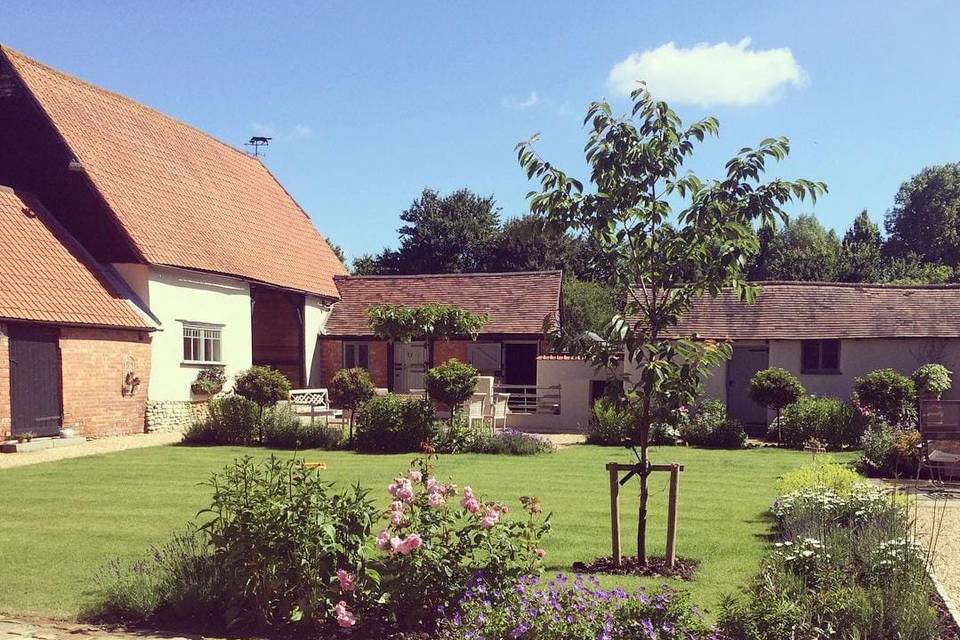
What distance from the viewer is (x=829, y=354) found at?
2152cm

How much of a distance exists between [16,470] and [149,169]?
1197 cm

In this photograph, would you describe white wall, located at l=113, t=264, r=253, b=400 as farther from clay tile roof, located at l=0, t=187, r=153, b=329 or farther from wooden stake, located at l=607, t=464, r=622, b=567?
wooden stake, located at l=607, t=464, r=622, b=567

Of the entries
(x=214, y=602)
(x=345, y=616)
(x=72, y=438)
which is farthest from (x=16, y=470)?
(x=345, y=616)

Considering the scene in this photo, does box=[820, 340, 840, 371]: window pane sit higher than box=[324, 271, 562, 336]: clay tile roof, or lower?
lower

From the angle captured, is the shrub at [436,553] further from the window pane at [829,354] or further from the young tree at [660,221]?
the window pane at [829,354]

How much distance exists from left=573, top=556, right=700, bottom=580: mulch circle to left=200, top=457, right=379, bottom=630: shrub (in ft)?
7.29

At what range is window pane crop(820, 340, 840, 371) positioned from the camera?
70.2ft

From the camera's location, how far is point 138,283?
20281 millimetres

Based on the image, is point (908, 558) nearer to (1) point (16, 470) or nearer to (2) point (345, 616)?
(2) point (345, 616)

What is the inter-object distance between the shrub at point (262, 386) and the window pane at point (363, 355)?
9.50 m

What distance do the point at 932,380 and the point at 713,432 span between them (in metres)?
5.57

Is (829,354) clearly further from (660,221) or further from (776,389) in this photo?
(660,221)

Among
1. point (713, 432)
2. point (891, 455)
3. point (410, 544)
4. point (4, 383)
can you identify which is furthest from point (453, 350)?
point (410, 544)

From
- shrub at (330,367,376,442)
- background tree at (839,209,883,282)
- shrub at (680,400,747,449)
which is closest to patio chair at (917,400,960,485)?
shrub at (680,400,747,449)
